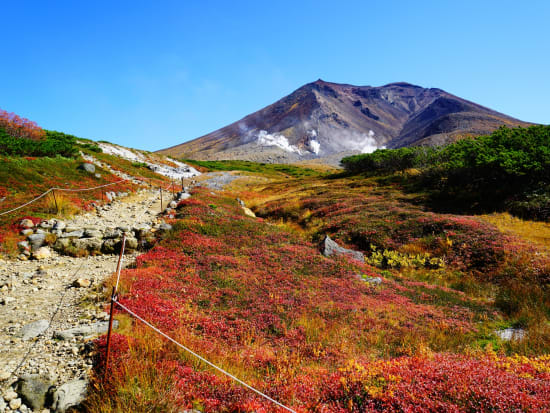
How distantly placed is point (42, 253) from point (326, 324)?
10780 mm

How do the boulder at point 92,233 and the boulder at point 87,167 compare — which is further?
the boulder at point 87,167

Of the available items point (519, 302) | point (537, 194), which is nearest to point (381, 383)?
point (519, 302)

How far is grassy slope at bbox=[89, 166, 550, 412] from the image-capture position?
4.16 meters

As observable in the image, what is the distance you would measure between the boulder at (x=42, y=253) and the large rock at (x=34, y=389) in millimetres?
7528

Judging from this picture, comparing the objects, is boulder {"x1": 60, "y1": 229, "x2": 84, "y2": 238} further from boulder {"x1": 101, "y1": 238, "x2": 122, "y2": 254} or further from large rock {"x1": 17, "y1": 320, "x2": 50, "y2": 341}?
large rock {"x1": 17, "y1": 320, "x2": 50, "y2": 341}

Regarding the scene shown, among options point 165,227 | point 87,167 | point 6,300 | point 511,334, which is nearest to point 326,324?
point 511,334

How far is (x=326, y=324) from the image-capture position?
7.58 metres

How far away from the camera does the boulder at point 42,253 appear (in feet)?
33.1

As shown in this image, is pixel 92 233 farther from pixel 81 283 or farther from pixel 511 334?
pixel 511 334

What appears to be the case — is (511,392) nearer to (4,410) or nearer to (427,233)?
(4,410)

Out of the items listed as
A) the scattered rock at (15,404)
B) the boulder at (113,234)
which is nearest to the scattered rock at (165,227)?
the boulder at (113,234)

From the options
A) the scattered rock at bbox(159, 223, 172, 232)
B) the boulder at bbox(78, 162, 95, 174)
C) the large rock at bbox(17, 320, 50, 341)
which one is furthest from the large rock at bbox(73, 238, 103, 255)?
the boulder at bbox(78, 162, 95, 174)

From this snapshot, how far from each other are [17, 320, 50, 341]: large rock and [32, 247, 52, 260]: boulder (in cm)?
Answer: 511

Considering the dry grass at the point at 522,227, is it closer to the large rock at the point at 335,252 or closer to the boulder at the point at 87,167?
the large rock at the point at 335,252
